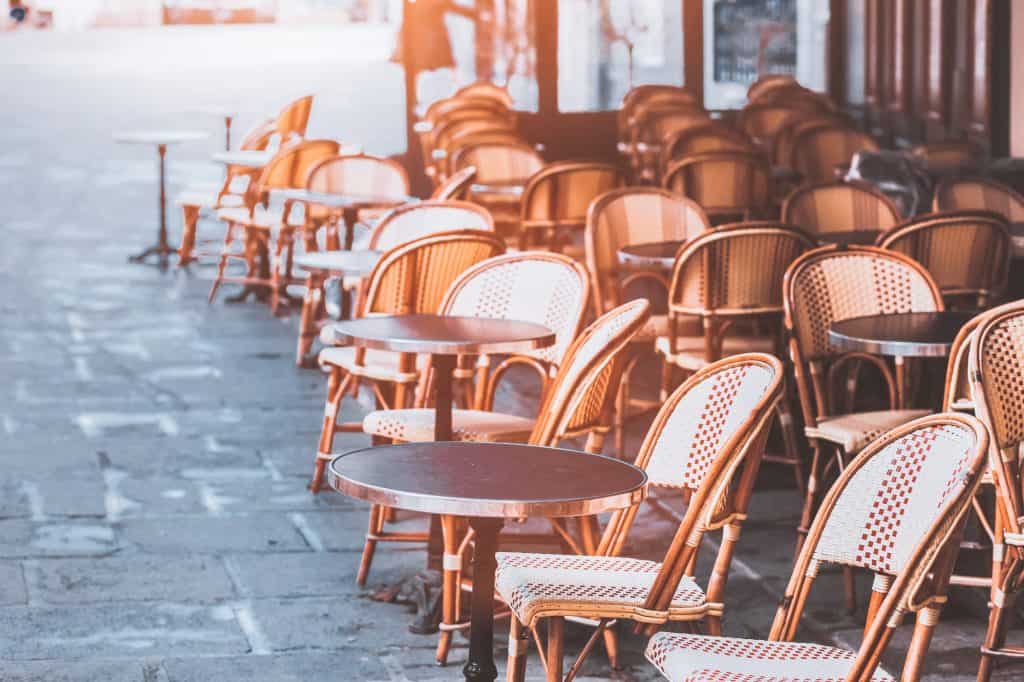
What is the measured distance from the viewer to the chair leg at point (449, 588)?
398 centimetres

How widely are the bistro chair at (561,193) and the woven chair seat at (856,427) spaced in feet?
10.6

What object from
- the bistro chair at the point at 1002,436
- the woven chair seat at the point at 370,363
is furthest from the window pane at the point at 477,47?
the bistro chair at the point at 1002,436

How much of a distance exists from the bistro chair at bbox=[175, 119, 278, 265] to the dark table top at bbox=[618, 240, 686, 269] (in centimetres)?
444

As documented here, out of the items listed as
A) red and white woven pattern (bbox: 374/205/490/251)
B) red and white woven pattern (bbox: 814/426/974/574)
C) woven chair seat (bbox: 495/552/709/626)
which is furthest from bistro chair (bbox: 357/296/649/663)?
red and white woven pattern (bbox: 374/205/490/251)

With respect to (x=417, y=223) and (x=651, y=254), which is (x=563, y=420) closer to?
(x=651, y=254)

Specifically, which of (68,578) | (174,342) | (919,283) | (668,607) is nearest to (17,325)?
(174,342)

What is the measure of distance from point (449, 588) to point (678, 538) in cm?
116

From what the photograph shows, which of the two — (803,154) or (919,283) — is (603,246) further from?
(803,154)

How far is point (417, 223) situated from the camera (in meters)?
6.18

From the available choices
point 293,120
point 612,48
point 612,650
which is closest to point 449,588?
point 612,650

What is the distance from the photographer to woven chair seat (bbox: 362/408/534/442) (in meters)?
4.48

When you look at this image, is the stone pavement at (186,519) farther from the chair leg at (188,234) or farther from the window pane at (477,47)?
the window pane at (477,47)

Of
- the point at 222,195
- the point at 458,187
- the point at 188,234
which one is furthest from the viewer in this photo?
the point at 188,234

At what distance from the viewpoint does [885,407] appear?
20.5 ft
